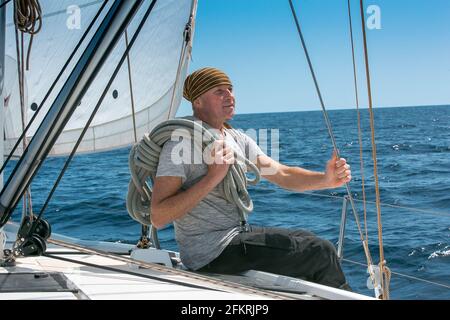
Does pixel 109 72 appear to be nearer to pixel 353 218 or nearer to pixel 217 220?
pixel 217 220

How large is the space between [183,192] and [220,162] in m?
0.16

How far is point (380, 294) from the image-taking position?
8.03ft

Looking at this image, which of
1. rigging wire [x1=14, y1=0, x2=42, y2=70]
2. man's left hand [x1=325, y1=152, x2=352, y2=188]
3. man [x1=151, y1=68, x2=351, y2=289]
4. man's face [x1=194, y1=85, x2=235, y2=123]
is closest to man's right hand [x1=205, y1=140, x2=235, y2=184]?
man [x1=151, y1=68, x2=351, y2=289]

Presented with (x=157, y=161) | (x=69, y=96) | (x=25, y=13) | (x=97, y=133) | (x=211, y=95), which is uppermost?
(x=25, y=13)

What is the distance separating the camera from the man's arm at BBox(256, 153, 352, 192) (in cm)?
261

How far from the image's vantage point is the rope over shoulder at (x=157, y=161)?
2.39 meters

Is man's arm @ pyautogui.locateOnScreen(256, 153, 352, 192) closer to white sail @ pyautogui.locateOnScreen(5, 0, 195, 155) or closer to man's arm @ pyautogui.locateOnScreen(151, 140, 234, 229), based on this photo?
man's arm @ pyautogui.locateOnScreen(151, 140, 234, 229)

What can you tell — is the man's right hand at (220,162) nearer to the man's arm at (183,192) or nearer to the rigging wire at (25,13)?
the man's arm at (183,192)

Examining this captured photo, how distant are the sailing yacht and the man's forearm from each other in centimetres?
18

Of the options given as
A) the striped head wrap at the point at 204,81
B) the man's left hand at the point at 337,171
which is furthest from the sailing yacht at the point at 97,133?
the man's left hand at the point at 337,171

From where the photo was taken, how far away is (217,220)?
8.12ft

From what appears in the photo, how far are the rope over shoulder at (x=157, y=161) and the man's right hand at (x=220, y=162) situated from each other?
79 mm

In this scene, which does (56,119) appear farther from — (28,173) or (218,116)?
(218,116)

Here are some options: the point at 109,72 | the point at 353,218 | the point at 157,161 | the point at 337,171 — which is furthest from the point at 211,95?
the point at 353,218
